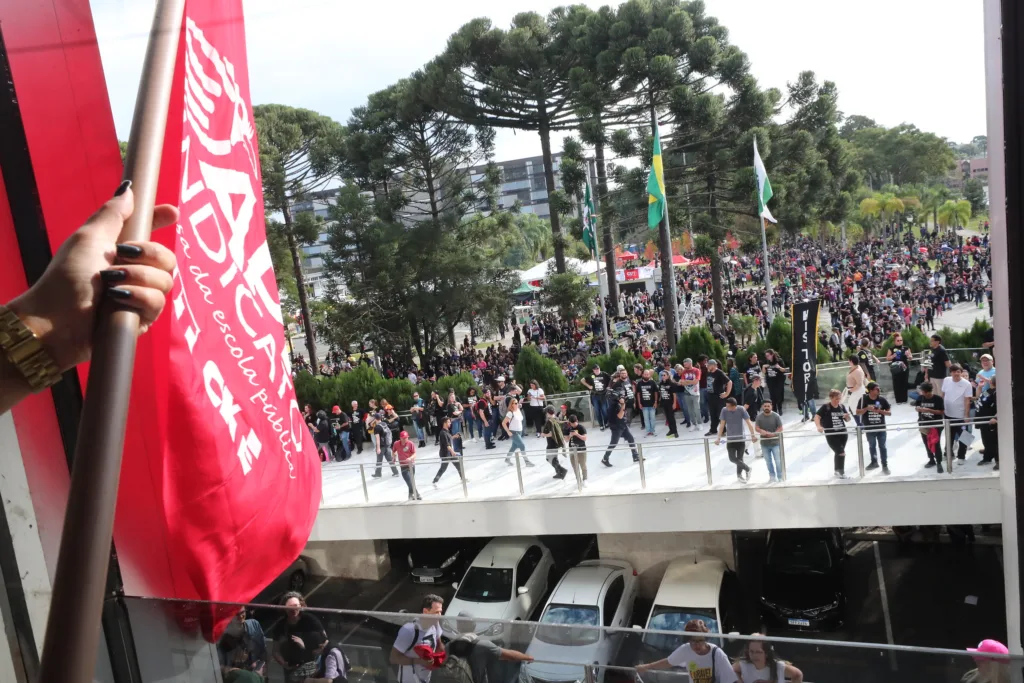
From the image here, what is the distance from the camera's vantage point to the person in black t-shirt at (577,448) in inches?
332

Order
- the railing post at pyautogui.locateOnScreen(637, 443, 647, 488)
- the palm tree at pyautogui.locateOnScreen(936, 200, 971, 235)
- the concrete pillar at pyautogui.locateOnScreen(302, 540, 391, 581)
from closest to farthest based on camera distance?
the railing post at pyautogui.locateOnScreen(637, 443, 647, 488) → the concrete pillar at pyautogui.locateOnScreen(302, 540, 391, 581) → the palm tree at pyautogui.locateOnScreen(936, 200, 971, 235)

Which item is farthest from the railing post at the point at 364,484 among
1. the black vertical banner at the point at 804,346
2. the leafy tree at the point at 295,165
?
the leafy tree at the point at 295,165

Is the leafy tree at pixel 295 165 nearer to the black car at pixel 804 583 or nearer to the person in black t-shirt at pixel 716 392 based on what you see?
the person in black t-shirt at pixel 716 392

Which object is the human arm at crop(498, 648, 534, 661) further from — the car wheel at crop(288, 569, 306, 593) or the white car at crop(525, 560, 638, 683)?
the car wheel at crop(288, 569, 306, 593)

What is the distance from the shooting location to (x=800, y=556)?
8.66m

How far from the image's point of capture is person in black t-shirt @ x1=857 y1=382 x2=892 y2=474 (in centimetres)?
749

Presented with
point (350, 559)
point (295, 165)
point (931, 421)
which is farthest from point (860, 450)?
point (295, 165)

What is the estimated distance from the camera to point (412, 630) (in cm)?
240

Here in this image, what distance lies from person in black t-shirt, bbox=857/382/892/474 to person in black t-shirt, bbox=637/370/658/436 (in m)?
2.48

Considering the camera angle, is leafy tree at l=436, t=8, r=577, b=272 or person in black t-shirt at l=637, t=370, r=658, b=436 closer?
person in black t-shirt at l=637, t=370, r=658, b=436

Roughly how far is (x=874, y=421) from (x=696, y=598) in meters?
2.60

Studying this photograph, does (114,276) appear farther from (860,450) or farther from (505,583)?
(505,583)

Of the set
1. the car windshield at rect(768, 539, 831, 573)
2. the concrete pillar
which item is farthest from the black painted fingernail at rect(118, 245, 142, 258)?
the concrete pillar

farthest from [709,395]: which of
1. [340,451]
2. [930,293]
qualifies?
[930,293]
